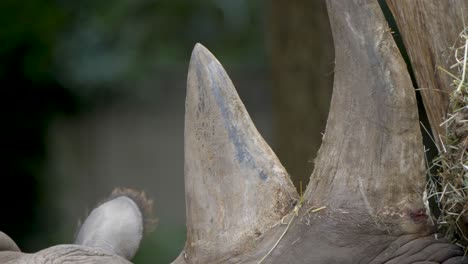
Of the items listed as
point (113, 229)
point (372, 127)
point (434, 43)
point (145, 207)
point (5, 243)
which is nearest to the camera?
point (372, 127)

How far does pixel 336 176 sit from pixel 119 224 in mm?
926

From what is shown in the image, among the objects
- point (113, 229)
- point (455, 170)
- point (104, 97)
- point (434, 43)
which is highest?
point (434, 43)

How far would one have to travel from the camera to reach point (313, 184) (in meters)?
2.34

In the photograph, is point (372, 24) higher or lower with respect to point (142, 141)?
higher

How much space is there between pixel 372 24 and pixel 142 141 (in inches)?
226

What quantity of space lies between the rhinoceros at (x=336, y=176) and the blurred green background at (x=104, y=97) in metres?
4.33

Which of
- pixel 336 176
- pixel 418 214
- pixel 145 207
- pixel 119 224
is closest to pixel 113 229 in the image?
pixel 119 224

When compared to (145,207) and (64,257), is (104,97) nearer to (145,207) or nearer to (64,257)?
(145,207)

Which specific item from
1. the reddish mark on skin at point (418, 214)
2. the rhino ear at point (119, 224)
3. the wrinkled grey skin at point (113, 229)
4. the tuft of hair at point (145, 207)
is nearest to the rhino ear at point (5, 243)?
the wrinkled grey skin at point (113, 229)

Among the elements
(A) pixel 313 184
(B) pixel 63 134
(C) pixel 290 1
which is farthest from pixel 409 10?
(B) pixel 63 134

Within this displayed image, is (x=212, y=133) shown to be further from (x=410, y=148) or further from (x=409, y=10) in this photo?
(x=409, y=10)

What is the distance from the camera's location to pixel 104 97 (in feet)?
24.8

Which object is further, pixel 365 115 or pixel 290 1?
pixel 290 1

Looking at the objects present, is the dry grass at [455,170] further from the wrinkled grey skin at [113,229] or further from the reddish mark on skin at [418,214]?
the wrinkled grey skin at [113,229]
